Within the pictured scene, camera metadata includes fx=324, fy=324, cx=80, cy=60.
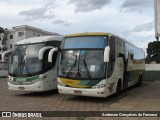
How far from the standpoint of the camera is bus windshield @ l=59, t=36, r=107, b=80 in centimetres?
1431

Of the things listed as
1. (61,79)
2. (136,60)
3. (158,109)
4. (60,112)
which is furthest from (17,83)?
(136,60)

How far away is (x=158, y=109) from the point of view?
12445 millimetres

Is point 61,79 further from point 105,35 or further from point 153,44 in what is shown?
point 153,44

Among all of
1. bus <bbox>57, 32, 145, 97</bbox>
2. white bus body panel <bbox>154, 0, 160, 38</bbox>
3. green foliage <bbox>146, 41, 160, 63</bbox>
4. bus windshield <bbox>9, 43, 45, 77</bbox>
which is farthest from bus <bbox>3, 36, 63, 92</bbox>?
green foliage <bbox>146, 41, 160, 63</bbox>

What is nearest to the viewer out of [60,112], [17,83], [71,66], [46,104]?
[60,112]

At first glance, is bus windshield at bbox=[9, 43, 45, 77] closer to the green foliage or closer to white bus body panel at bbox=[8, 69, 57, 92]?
white bus body panel at bbox=[8, 69, 57, 92]

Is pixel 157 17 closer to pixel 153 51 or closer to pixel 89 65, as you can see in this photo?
pixel 89 65

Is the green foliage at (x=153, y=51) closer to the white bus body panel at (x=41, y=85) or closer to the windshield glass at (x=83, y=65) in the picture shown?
the white bus body panel at (x=41, y=85)

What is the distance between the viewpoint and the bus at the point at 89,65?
14156 mm

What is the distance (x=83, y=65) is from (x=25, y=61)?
366cm

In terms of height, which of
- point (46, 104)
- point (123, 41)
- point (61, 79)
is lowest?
point (46, 104)

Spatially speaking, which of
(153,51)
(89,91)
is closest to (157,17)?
(89,91)

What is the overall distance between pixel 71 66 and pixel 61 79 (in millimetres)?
775

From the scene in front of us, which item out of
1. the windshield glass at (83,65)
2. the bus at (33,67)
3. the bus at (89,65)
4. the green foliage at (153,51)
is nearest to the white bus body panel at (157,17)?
the bus at (89,65)
